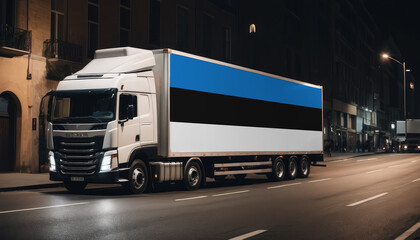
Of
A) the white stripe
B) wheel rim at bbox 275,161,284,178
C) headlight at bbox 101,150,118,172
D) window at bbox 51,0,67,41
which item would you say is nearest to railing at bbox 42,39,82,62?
window at bbox 51,0,67,41

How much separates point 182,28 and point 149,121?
1874 cm

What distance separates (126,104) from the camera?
14711 millimetres

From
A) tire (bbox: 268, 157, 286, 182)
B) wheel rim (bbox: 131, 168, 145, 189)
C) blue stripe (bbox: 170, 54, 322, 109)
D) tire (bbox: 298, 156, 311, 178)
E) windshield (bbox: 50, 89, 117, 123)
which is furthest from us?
tire (bbox: 298, 156, 311, 178)

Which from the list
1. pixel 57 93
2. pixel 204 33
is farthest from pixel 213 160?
pixel 204 33

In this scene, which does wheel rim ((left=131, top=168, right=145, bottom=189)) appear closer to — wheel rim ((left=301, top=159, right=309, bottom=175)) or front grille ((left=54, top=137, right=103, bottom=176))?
front grille ((left=54, top=137, right=103, bottom=176))

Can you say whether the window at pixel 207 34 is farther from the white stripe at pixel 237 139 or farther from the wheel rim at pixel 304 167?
the wheel rim at pixel 304 167

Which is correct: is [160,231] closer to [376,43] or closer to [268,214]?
[268,214]

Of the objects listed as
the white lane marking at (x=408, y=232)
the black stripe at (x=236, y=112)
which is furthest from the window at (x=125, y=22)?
the white lane marking at (x=408, y=232)

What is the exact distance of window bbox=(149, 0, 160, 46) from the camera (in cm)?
3012

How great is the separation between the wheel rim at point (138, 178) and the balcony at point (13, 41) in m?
9.14

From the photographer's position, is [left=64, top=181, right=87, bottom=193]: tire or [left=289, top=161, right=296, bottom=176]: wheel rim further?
[left=289, top=161, right=296, bottom=176]: wheel rim

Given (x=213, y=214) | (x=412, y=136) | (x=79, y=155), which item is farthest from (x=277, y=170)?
(x=412, y=136)

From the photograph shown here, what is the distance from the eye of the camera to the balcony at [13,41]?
21297mm

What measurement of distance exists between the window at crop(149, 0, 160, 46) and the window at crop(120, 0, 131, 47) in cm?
193
